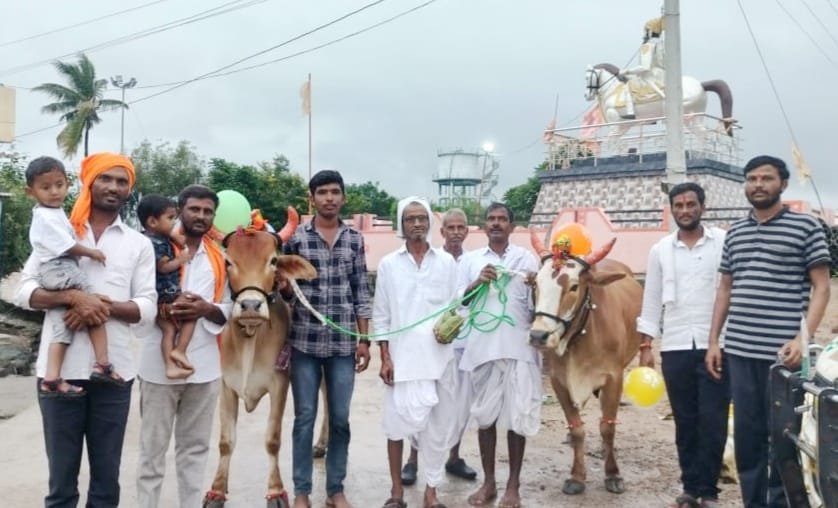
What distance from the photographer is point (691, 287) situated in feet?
15.9

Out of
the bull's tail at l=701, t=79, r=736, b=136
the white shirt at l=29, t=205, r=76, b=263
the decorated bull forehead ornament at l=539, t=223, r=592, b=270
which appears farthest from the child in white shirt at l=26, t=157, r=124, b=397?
the bull's tail at l=701, t=79, r=736, b=136

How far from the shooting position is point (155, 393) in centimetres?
386

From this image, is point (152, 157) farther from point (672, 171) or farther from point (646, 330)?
point (646, 330)

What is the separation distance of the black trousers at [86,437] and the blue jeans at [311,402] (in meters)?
1.30

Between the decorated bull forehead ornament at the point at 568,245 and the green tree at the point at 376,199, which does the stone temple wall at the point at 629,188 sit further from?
the green tree at the point at 376,199

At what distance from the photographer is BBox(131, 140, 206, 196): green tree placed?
36.3 meters

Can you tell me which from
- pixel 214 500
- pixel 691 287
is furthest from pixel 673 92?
pixel 214 500

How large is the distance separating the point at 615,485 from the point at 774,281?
2005 millimetres

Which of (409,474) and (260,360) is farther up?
(260,360)

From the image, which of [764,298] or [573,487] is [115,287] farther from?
[573,487]

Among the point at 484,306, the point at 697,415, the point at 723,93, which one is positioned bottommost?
the point at 697,415

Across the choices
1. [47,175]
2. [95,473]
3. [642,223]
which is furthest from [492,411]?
[642,223]

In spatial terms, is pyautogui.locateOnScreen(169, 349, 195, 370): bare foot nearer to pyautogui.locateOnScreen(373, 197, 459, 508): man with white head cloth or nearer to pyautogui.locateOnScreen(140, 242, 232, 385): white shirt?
pyautogui.locateOnScreen(140, 242, 232, 385): white shirt

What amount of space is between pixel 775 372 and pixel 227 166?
26.6 meters
